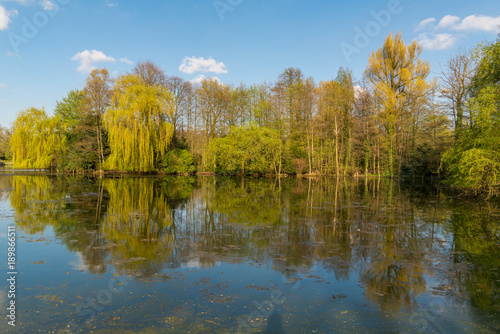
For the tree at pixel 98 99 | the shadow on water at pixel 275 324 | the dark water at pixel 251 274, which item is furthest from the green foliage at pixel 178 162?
the shadow on water at pixel 275 324

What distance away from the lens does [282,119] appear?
125ft

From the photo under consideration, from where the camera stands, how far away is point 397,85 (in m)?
33.8

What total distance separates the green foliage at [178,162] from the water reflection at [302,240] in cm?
2376

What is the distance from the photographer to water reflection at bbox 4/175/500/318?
538 centimetres

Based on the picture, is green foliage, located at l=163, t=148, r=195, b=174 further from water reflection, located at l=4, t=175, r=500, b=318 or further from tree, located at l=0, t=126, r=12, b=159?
tree, located at l=0, t=126, r=12, b=159

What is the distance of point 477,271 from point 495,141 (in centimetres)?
1235

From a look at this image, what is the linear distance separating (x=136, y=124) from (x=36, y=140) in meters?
12.7

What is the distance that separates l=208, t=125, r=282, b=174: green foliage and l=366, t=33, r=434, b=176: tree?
12035 mm

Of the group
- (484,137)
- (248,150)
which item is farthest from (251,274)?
(248,150)

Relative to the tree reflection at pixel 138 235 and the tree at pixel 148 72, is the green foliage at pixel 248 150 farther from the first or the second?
the tree reflection at pixel 138 235

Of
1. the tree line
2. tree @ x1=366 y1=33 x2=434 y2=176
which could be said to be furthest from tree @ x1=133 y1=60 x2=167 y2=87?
tree @ x1=366 y1=33 x2=434 y2=176

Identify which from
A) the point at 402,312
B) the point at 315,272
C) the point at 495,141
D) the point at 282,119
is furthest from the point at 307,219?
the point at 282,119

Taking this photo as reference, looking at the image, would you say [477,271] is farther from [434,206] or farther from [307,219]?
[434,206]

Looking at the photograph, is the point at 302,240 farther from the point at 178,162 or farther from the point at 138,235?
the point at 178,162
